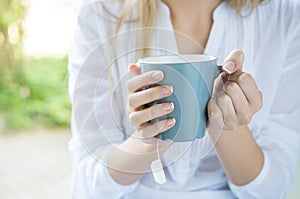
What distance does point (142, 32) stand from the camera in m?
0.76

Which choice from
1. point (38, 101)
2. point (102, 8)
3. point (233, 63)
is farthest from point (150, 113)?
point (38, 101)

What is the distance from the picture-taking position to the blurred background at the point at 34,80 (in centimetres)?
226

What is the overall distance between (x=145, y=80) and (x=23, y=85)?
→ 82.4 inches

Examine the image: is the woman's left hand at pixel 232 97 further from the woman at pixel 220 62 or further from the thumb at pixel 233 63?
the woman at pixel 220 62

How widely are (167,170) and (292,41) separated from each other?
313 millimetres

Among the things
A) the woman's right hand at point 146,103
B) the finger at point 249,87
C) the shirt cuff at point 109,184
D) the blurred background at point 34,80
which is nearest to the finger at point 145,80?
the woman's right hand at point 146,103

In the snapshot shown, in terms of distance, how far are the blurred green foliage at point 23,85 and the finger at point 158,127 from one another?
1871 millimetres

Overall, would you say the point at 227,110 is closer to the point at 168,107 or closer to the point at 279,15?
the point at 168,107

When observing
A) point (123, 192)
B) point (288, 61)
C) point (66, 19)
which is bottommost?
point (66, 19)

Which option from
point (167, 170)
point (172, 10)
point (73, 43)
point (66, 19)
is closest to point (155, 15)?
point (172, 10)

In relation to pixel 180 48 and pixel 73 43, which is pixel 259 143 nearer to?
pixel 180 48

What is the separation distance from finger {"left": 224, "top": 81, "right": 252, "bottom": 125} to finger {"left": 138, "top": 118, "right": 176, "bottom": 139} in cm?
8

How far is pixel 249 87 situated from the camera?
1.71 ft

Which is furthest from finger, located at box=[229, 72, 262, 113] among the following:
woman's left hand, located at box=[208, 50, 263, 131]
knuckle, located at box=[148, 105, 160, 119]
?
knuckle, located at box=[148, 105, 160, 119]
